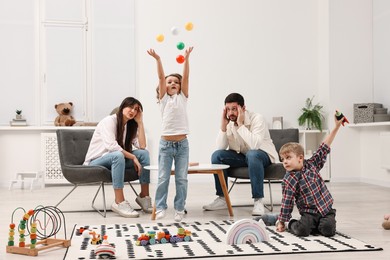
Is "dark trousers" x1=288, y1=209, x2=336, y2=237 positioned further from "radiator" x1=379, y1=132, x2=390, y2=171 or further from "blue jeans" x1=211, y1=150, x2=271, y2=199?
"radiator" x1=379, y1=132, x2=390, y2=171

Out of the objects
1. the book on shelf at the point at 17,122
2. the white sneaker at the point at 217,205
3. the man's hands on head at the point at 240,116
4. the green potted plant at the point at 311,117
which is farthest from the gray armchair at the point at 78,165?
the green potted plant at the point at 311,117

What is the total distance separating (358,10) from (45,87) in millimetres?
4195

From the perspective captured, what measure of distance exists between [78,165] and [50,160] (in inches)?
101

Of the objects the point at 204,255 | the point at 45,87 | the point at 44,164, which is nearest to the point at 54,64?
the point at 45,87

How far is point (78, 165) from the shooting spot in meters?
4.33

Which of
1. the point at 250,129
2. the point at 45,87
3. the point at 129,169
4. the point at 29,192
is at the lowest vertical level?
the point at 29,192

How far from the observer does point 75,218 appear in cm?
400

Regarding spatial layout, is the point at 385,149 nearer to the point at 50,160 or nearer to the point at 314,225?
the point at 314,225

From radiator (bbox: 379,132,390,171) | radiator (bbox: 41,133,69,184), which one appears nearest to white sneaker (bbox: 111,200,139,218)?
radiator (bbox: 41,133,69,184)

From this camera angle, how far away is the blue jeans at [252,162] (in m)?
4.15

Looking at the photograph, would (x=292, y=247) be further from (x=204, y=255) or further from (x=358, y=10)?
(x=358, y=10)

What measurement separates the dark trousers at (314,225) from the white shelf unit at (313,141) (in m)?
3.76

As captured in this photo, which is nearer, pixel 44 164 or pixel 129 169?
pixel 129 169

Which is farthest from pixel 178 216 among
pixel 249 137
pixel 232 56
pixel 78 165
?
pixel 232 56
